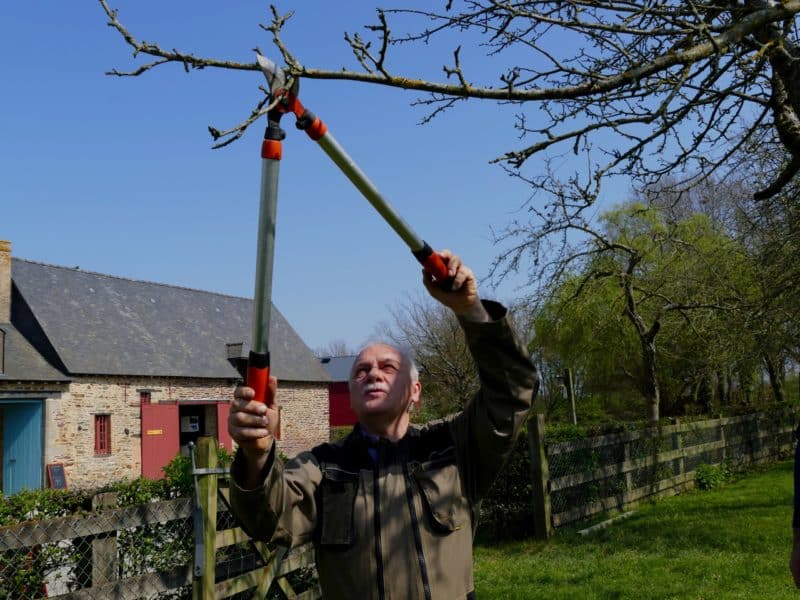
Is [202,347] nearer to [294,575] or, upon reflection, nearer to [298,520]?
[294,575]

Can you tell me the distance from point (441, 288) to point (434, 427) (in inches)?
28.0

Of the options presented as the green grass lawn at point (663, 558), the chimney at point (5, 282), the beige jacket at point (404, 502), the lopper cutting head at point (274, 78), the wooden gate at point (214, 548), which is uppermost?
the chimney at point (5, 282)

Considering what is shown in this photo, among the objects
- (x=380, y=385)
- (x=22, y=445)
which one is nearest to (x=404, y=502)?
(x=380, y=385)

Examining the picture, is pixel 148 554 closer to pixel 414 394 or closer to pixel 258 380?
pixel 414 394

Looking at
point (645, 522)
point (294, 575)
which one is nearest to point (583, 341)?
point (645, 522)

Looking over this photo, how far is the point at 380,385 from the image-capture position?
265 centimetres

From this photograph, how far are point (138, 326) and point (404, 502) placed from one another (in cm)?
3028

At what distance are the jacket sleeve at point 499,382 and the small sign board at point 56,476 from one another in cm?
2323

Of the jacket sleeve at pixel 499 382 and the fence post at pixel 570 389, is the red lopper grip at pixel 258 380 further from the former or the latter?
the fence post at pixel 570 389

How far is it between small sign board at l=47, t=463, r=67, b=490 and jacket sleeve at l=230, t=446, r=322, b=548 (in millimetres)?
22931

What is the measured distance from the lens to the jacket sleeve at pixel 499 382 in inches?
95.1

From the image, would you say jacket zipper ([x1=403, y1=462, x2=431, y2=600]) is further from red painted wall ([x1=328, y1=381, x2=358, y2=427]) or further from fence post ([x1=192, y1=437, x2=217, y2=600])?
red painted wall ([x1=328, y1=381, x2=358, y2=427])

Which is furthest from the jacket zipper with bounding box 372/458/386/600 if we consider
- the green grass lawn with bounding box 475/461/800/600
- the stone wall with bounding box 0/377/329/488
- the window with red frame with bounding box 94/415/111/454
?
the window with red frame with bounding box 94/415/111/454

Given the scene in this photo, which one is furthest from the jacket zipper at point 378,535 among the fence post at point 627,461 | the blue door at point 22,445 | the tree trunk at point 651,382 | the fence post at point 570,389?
the fence post at point 570,389
